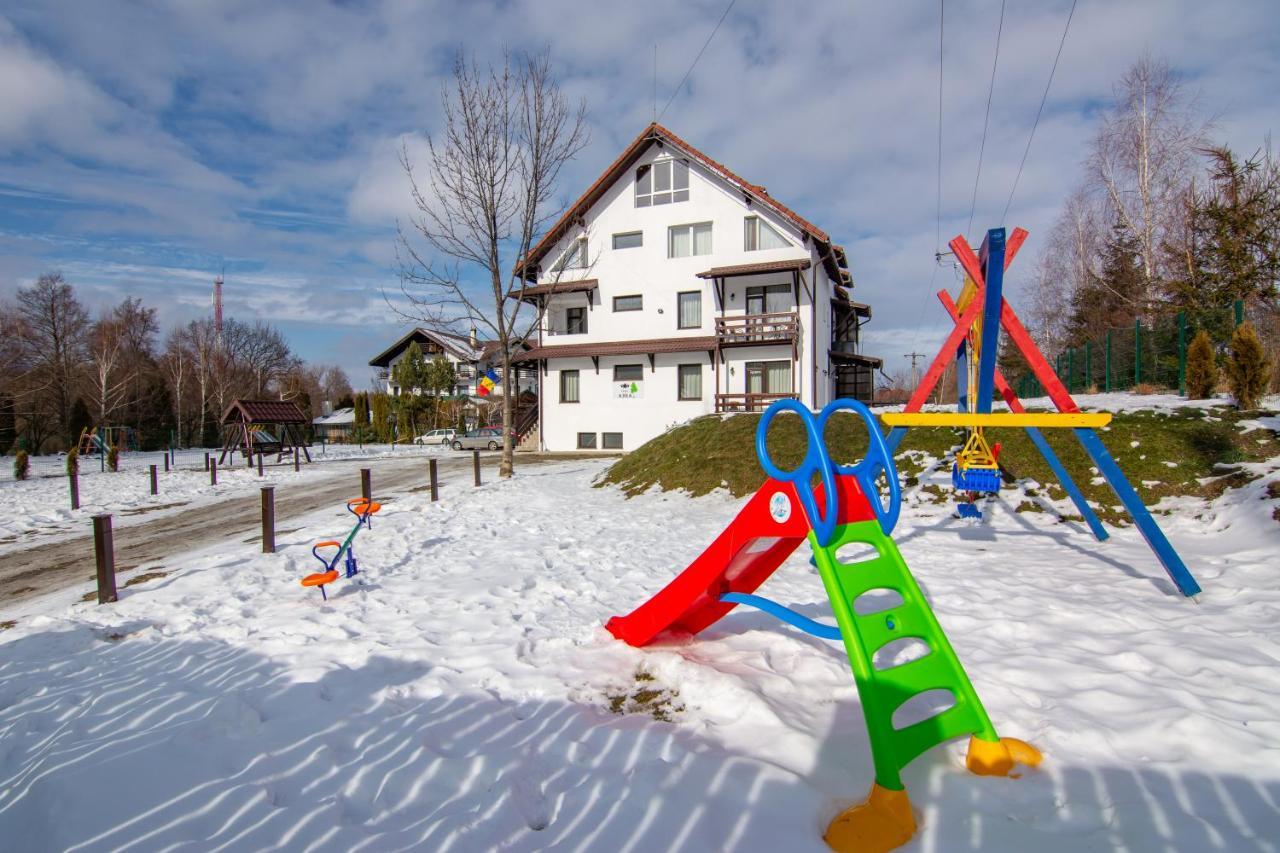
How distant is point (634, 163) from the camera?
25656 mm

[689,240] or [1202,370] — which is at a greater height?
[689,240]

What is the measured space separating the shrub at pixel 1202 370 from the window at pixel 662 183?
1829cm

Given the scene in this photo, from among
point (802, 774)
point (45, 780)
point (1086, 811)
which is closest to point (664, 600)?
point (802, 774)

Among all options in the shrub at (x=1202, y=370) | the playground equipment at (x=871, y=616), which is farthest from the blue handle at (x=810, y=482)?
the shrub at (x=1202, y=370)

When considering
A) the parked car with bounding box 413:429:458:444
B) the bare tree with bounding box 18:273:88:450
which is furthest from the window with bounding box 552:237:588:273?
the bare tree with bounding box 18:273:88:450

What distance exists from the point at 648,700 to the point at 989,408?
430 centimetres

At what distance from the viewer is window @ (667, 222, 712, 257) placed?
25078mm

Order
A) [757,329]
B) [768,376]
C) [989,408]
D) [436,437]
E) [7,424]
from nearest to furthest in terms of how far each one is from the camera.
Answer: [989,408] < [757,329] < [768,376] < [7,424] < [436,437]

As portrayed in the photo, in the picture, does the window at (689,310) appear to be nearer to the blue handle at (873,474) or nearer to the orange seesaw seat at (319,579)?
the orange seesaw seat at (319,579)

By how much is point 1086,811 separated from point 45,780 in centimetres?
451

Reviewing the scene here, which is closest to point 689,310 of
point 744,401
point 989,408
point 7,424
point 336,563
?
point 744,401

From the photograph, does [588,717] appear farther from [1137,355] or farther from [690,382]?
[690,382]

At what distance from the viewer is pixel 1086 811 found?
2.43 metres

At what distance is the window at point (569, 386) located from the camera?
27078 millimetres
